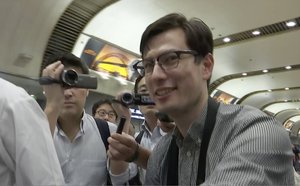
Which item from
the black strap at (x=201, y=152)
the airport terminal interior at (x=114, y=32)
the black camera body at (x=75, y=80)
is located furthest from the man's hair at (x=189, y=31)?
the airport terminal interior at (x=114, y=32)

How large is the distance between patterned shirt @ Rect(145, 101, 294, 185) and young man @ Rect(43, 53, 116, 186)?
805mm

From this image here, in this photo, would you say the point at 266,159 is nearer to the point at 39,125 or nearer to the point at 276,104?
the point at 39,125

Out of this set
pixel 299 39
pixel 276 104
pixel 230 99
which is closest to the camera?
pixel 299 39

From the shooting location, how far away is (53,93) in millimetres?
1496

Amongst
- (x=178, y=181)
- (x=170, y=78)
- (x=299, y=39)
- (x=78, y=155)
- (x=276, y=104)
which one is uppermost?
(x=299, y=39)

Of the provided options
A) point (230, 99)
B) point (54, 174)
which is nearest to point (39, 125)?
point (54, 174)

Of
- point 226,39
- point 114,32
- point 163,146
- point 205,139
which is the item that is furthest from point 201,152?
point 226,39

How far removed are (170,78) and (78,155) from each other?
970mm

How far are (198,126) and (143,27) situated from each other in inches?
291

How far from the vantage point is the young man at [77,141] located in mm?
1898

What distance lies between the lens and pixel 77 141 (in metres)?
2.02

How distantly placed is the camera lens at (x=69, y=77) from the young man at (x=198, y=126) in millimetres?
350

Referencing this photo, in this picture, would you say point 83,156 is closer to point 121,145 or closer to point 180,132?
point 121,145

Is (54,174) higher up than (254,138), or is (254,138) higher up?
(254,138)
